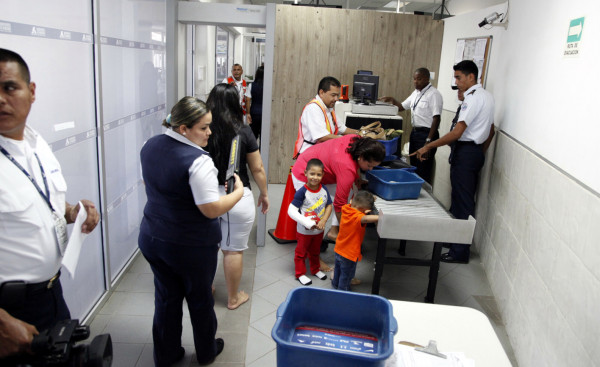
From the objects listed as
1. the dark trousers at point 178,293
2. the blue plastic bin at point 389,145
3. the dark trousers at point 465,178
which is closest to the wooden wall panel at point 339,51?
the blue plastic bin at point 389,145

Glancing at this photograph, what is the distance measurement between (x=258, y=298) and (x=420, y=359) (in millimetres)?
2062

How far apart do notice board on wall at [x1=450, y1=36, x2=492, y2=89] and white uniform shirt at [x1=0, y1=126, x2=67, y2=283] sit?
4315mm

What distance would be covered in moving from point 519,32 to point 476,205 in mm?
1655

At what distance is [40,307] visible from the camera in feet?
4.95

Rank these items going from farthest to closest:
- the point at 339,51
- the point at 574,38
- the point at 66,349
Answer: the point at 339,51
the point at 574,38
the point at 66,349

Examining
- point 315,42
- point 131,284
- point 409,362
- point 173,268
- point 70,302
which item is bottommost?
point 131,284

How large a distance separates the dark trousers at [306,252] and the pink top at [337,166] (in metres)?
0.40

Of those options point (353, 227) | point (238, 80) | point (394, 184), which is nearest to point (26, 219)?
point (353, 227)

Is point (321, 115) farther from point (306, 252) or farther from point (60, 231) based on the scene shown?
point (60, 231)

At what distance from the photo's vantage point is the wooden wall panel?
5.98m

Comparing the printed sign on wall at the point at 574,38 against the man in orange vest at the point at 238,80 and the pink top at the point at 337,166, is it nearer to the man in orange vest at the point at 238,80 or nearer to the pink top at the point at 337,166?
the pink top at the point at 337,166

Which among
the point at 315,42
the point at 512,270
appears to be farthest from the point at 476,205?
the point at 315,42

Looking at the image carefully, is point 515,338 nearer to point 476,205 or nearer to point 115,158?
point 476,205

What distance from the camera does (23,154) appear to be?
1.45 meters
